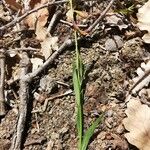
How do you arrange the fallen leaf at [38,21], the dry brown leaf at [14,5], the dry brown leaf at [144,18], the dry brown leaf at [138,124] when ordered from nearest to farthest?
the dry brown leaf at [138,124]
the dry brown leaf at [144,18]
the fallen leaf at [38,21]
the dry brown leaf at [14,5]

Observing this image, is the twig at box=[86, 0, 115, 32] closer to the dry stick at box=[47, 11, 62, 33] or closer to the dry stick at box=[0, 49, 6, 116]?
the dry stick at box=[47, 11, 62, 33]

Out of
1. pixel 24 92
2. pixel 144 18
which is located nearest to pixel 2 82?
pixel 24 92

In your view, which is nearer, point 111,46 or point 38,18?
A: point 111,46

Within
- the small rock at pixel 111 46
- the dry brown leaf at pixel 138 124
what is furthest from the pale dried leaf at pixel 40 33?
the dry brown leaf at pixel 138 124

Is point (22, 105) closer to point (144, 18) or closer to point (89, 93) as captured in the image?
point (89, 93)

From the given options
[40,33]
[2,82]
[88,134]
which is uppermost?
[40,33]

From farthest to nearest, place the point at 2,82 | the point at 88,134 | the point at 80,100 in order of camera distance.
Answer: the point at 2,82 < the point at 80,100 < the point at 88,134

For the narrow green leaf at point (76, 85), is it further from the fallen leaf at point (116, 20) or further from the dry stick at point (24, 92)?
the fallen leaf at point (116, 20)
